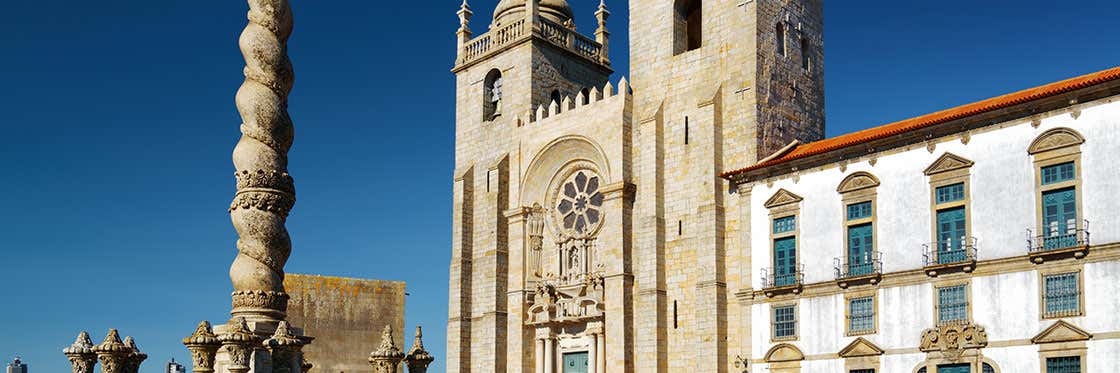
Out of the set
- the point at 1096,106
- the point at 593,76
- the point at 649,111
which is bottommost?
the point at 1096,106

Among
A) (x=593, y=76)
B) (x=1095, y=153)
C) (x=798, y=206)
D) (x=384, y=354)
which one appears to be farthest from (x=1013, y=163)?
(x=593, y=76)

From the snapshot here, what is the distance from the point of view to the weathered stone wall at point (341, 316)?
45.3m

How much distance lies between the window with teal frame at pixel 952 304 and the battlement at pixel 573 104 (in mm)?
13373

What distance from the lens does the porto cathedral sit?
2625cm

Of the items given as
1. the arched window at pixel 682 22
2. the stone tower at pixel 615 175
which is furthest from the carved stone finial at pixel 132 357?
the arched window at pixel 682 22

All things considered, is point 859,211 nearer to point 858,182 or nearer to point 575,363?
point 858,182

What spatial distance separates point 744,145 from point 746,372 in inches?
264

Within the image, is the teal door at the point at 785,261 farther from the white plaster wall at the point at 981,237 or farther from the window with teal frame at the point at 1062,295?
the window with teal frame at the point at 1062,295

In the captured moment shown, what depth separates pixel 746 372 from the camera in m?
32.1

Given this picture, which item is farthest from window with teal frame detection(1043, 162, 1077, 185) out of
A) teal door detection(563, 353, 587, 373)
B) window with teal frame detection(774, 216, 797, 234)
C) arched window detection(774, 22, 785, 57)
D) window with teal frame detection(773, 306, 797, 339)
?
teal door detection(563, 353, 587, 373)

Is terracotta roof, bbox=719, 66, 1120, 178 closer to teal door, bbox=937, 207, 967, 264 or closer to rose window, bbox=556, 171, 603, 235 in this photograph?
teal door, bbox=937, 207, 967, 264

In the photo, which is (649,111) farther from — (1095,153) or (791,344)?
(1095,153)

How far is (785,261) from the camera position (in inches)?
1255

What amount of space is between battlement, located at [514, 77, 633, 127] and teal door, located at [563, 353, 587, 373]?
8.11 meters
